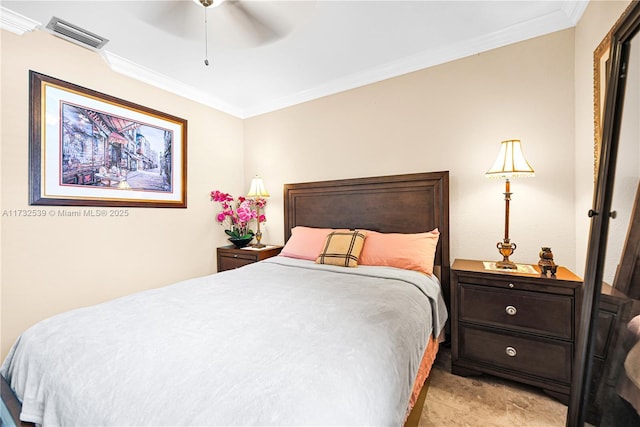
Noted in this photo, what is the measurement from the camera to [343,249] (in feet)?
7.70

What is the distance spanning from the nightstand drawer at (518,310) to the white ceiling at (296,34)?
6.37 ft

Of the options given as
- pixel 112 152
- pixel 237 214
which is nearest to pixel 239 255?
pixel 237 214

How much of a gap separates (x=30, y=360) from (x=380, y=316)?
1.43 m

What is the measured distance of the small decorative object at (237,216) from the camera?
132 inches

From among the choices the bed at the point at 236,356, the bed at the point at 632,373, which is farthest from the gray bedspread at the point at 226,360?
the bed at the point at 632,373

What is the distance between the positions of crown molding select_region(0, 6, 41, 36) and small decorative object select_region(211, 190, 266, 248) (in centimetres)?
190

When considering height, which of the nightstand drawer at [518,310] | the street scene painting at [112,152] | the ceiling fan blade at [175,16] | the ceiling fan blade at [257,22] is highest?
the ceiling fan blade at [175,16]

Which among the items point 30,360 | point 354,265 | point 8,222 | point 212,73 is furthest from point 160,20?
point 354,265

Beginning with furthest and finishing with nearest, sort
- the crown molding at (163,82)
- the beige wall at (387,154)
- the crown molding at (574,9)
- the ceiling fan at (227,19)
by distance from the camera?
the crown molding at (163,82) → the beige wall at (387,154) → the crown molding at (574,9) → the ceiling fan at (227,19)

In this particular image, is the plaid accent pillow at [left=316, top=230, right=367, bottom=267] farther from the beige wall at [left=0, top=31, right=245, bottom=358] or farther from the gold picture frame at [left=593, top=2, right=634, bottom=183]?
the beige wall at [left=0, top=31, right=245, bottom=358]

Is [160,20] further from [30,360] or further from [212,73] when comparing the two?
[30,360]

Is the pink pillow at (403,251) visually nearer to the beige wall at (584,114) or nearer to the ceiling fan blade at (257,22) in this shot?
the beige wall at (584,114)

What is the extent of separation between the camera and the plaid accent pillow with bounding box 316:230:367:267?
2288 mm

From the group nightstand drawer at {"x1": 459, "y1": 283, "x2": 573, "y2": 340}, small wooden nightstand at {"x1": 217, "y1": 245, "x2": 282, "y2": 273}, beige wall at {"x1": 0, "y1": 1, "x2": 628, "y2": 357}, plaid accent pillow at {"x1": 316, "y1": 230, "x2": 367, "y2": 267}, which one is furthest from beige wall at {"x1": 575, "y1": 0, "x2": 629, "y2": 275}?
small wooden nightstand at {"x1": 217, "y1": 245, "x2": 282, "y2": 273}
